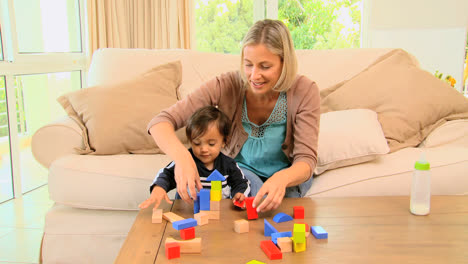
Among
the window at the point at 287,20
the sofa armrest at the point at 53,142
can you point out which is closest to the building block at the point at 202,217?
the sofa armrest at the point at 53,142

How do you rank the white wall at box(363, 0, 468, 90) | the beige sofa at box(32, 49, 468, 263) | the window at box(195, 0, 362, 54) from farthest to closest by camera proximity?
the window at box(195, 0, 362, 54) → the white wall at box(363, 0, 468, 90) → the beige sofa at box(32, 49, 468, 263)

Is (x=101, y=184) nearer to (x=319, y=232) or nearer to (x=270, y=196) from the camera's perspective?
(x=270, y=196)

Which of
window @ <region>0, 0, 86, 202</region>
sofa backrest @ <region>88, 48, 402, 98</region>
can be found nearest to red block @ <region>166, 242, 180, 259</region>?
sofa backrest @ <region>88, 48, 402, 98</region>

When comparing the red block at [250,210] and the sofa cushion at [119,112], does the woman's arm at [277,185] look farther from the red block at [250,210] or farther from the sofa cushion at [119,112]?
the sofa cushion at [119,112]

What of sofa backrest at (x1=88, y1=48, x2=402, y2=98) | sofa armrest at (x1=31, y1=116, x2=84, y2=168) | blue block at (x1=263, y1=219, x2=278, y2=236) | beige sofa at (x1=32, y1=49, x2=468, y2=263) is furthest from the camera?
sofa backrest at (x1=88, y1=48, x2=402, y2=98)

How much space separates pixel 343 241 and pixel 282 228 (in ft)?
0.54

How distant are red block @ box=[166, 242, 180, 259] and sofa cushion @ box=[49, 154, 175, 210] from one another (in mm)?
808

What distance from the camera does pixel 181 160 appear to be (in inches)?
53.3

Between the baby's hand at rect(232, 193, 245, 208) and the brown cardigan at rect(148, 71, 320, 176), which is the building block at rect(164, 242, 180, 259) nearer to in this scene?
the baby's hand at rect(232, 193, 245, 208)

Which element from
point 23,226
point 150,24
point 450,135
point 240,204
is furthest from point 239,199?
point 150,24

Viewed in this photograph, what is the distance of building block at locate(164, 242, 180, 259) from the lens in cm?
98

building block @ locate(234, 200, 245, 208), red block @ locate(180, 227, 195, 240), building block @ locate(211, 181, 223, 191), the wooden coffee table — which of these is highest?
building block @ locate(211, 181, 223, 191)

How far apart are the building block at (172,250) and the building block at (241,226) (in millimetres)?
186

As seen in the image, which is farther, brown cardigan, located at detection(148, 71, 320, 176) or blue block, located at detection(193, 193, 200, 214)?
brown cardigan, located at detection(148, 71, 320, 176)
